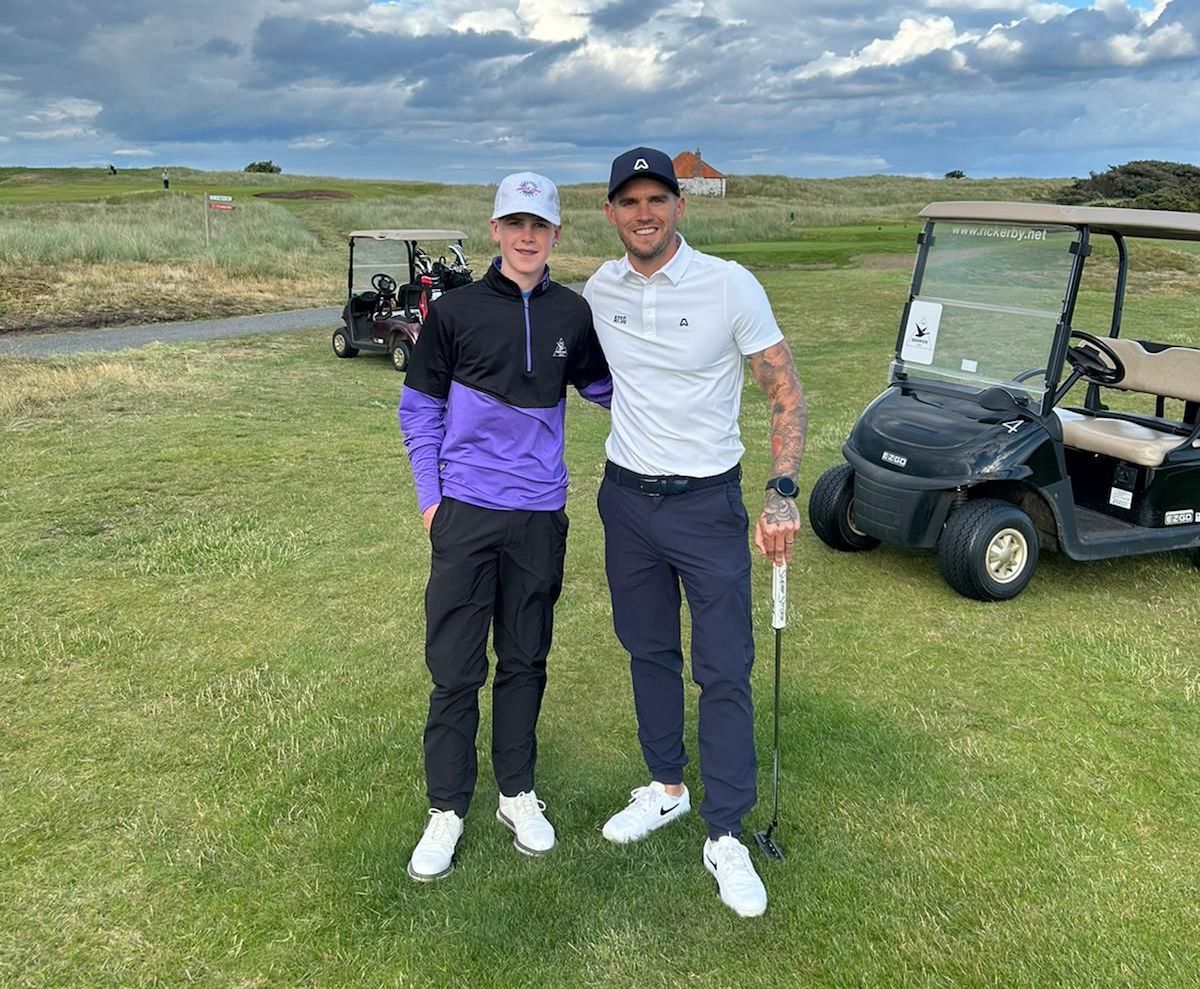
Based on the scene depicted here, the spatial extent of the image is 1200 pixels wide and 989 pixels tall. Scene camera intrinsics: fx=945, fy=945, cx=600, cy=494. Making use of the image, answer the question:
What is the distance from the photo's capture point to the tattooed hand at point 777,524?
2.65m

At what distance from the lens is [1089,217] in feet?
15.2

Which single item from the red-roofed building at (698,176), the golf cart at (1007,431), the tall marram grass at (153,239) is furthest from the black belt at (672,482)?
the red-roofed building at (698,176)

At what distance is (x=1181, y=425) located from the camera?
17.8 ft

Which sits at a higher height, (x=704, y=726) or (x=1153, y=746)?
(x=704, y=726)

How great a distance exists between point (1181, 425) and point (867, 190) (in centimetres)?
8227

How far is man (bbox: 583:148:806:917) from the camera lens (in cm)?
261

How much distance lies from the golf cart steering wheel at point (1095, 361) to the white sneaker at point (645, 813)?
3.78 meters

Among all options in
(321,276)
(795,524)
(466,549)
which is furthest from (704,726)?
(321,276)

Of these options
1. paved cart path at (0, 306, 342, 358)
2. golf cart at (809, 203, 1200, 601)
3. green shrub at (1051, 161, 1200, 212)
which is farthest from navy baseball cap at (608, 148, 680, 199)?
green shrub at (1051, 161, 1200, 212)

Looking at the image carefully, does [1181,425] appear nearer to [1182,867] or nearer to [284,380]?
[1182,867]

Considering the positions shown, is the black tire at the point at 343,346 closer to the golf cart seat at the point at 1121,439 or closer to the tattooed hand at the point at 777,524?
the golf cart seat at the point at 1121,439

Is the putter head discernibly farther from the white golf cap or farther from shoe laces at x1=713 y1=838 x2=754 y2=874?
the white golf cap

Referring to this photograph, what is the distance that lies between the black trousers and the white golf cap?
0.84 m

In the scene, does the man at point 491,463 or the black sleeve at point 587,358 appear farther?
the black sleeve at point 587,358
